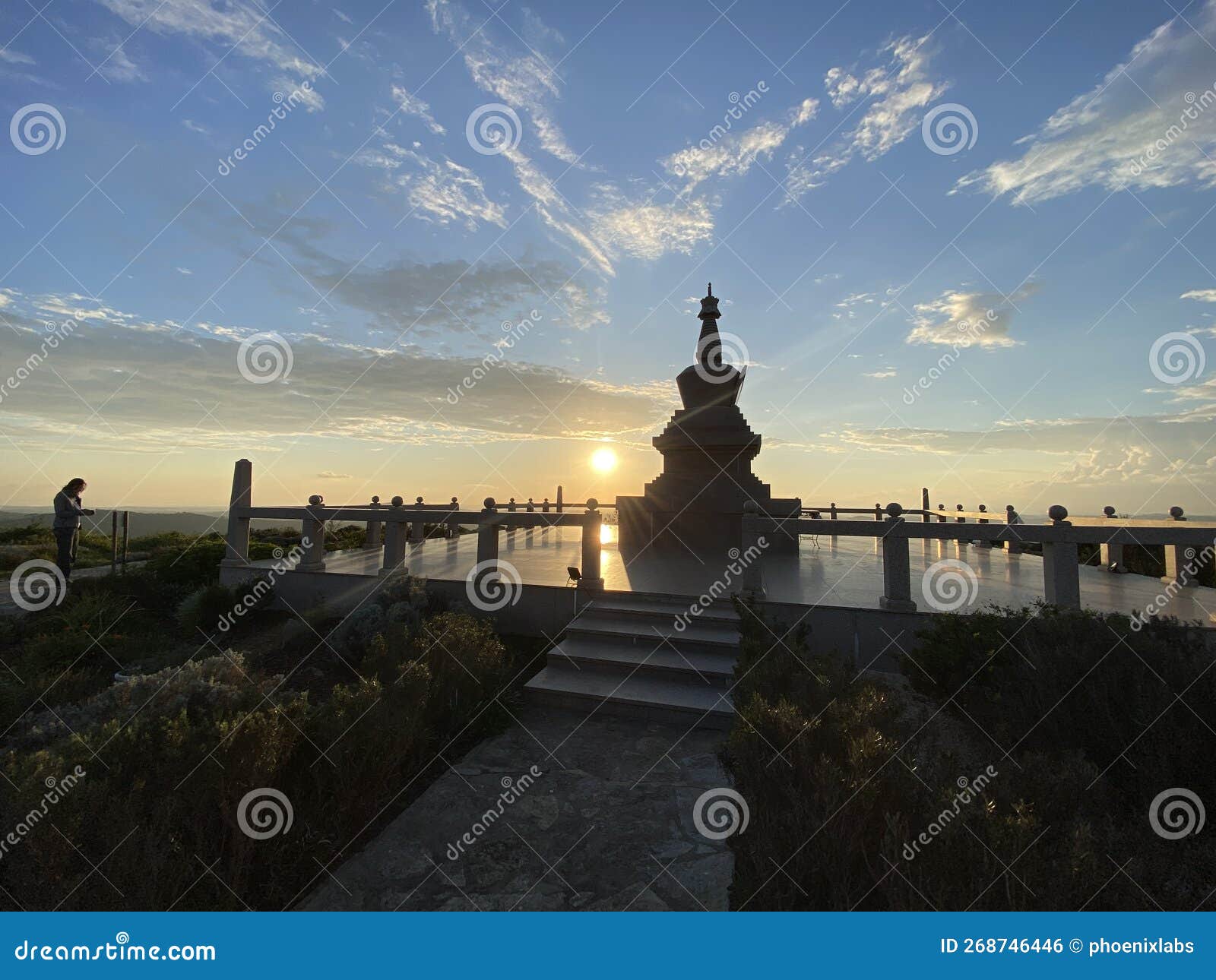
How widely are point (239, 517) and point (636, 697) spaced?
9438 mm

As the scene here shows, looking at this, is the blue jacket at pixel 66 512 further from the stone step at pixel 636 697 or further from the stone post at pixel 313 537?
the stone step at pixel 636 697

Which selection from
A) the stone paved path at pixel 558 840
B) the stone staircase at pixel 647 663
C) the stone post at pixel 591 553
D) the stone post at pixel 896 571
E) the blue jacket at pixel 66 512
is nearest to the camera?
the stone paved path at pixel 558 840

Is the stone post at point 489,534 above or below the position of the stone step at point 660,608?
above

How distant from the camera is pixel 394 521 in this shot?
10.0 metres

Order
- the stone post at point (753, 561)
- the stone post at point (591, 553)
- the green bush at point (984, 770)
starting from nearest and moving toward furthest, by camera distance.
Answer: the green bush at point (984, 770) → the stone post at point (753, 561) → the stone post at point (591, 553)

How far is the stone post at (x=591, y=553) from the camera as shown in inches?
339

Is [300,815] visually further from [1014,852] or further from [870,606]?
[870,606]

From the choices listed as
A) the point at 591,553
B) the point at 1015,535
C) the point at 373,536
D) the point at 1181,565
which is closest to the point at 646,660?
the point at 591,553

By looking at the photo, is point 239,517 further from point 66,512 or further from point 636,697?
point 636,697

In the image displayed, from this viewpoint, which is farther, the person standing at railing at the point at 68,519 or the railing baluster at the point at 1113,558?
the railing baluster at the point at 1113,558

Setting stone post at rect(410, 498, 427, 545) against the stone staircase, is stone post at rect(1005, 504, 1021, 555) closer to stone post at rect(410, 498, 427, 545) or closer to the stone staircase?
the stone staircase

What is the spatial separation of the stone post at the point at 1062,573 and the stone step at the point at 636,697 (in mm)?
4551

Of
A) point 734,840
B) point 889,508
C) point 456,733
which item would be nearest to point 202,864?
point 456,733

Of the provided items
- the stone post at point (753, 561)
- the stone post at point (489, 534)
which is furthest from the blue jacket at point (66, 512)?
the stone post at point (753, 561)
